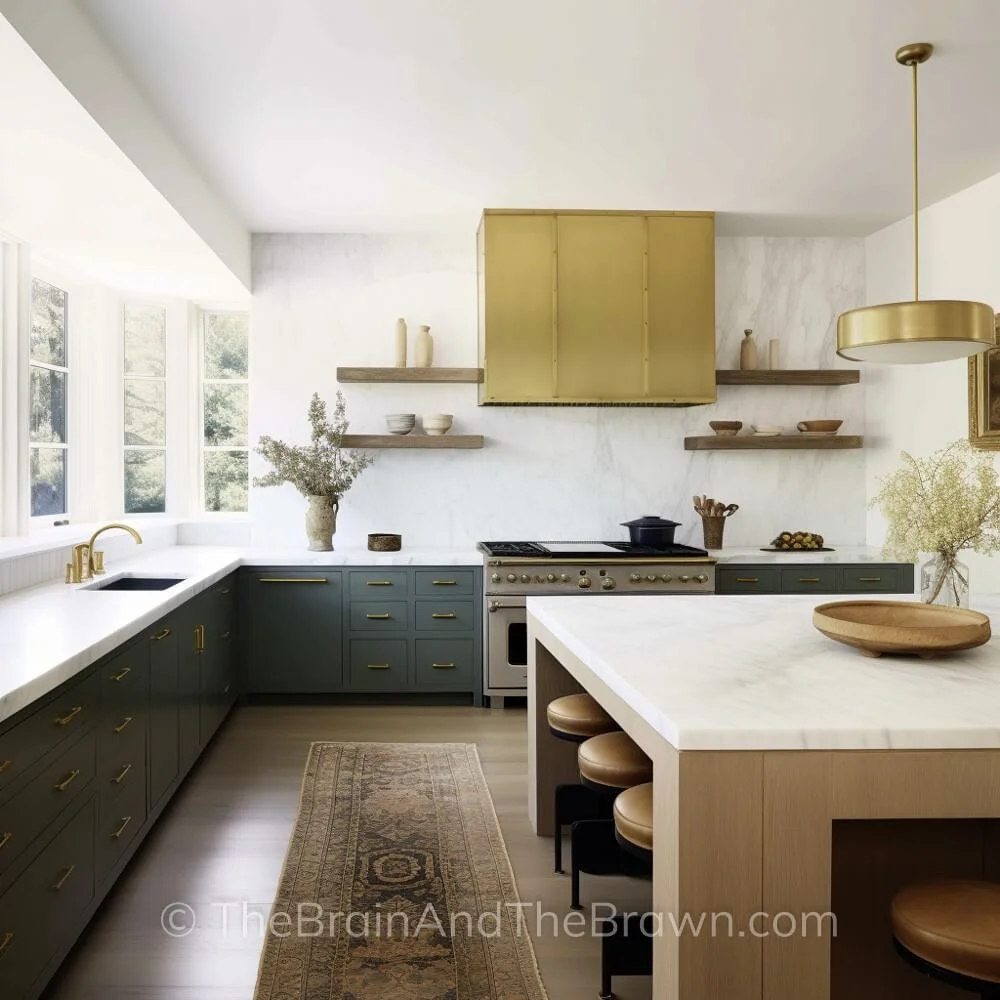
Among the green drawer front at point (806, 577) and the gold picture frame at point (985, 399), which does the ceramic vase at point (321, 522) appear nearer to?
the green drawer front at point (806, 577)

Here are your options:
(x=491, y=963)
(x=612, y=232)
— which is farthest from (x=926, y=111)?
(x=491, y=963)

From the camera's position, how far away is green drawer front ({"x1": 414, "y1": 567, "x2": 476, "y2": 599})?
5.09 metres

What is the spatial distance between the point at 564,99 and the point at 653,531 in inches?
97.1

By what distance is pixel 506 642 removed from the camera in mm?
5051

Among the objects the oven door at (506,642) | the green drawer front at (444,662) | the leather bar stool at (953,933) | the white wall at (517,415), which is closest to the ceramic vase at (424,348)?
the white wall at (517,415)

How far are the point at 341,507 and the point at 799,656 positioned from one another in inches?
154

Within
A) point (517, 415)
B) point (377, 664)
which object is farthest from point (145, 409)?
point (517, 415)

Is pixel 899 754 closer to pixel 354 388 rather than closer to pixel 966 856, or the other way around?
pixel 966 856

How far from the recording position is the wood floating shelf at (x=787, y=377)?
5.57 m

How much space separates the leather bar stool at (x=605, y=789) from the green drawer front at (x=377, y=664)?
222cm

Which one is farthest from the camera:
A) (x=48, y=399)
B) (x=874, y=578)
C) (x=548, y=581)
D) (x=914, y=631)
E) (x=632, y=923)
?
(x=874, y=578)

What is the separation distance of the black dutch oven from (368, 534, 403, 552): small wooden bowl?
4.41 feet

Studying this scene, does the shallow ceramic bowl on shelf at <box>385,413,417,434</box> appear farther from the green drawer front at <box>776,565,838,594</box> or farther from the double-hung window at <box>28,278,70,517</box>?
the green drawer front at <box>776,565,838,594</box>

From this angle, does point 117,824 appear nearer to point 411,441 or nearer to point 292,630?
point 292,630
